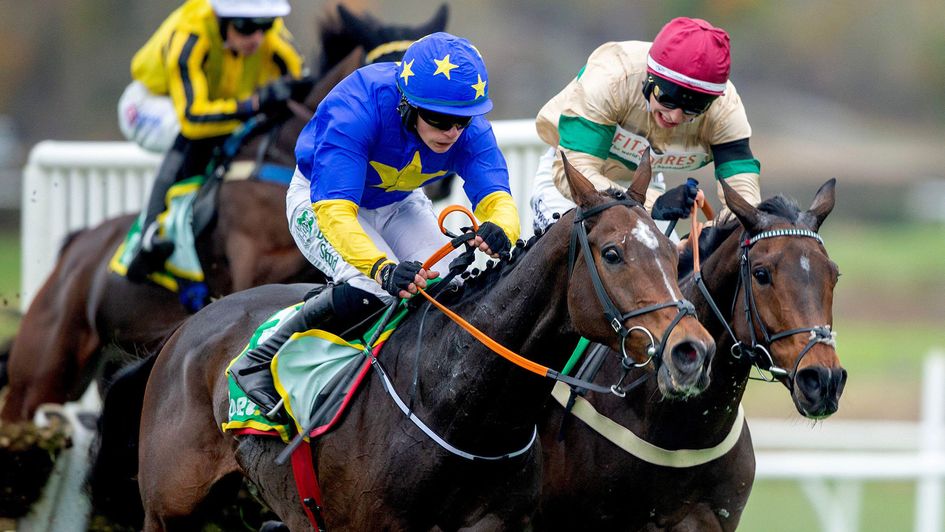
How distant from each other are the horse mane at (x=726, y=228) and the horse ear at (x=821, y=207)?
0.04 meters

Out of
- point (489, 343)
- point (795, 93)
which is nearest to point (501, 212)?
point (489, 343)

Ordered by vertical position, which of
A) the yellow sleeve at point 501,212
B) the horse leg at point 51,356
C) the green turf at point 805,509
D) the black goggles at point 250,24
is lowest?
the green turf at point 805,509

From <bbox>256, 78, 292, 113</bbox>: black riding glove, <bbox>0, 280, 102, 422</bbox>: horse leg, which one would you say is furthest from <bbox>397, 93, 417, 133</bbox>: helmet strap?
<bbox>0, 280, 102, 422</bbox>: horse leg

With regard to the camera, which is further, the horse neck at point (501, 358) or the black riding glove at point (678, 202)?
the black riding glove at point (678, 202)

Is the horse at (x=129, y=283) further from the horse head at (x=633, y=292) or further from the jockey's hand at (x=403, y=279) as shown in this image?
the horse head at (x=633, y=292)

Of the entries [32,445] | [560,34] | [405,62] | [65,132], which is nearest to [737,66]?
[560,34]

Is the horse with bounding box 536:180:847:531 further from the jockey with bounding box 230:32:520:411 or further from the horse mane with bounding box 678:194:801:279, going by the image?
the jockey with bounding box 230:32:520:411

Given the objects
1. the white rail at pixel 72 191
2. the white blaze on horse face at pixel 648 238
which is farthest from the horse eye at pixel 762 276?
the white rail at pixel 72 191

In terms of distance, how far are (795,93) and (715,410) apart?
23439 millimetres

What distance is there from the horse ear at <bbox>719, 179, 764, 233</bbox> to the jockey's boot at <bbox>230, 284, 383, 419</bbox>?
3.72ft

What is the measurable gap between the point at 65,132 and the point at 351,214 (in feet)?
66.2

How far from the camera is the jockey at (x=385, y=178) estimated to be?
13.8 feet

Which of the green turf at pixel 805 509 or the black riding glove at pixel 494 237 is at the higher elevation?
the black riding glove at pixel 494 237

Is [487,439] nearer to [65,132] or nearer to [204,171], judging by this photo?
[204,171]
